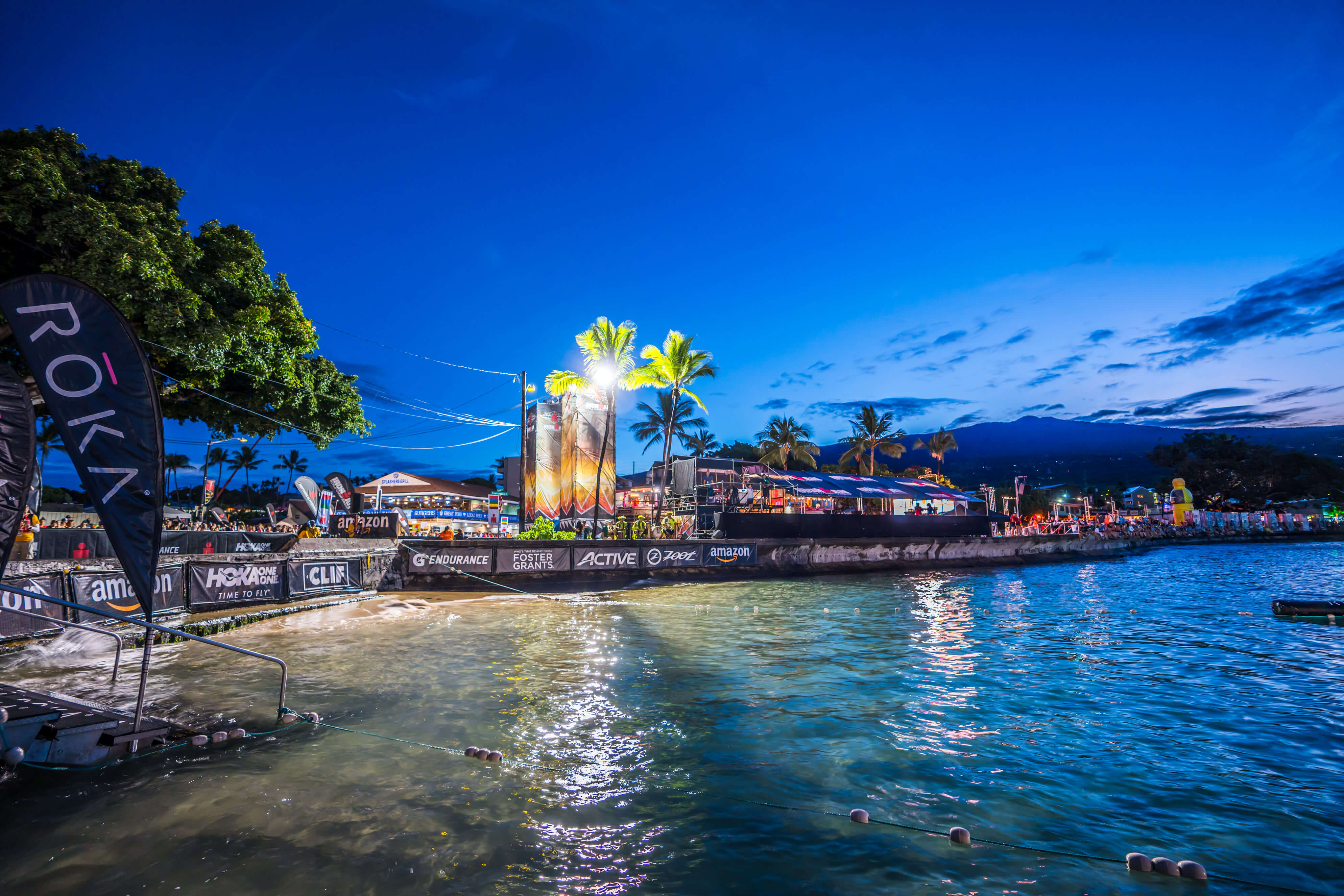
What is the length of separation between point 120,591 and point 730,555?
21830 millimetres

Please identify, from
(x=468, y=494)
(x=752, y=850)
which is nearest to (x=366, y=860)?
(x=752, y=850)

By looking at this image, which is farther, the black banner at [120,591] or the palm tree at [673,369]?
the palm tree at [673,369]

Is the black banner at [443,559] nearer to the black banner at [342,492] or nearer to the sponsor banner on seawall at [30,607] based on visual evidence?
the black banner at [342,492]

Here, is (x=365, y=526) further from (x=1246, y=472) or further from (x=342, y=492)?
(x=1246, y=472)

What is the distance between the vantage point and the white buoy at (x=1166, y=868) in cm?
389

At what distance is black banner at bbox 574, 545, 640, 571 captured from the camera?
2480 centimetres

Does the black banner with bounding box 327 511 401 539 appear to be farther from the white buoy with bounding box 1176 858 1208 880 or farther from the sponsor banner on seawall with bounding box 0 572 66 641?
the white buoy with bounding box 1176 858 1208 880

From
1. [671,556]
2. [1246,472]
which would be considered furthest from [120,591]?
[1246,472]

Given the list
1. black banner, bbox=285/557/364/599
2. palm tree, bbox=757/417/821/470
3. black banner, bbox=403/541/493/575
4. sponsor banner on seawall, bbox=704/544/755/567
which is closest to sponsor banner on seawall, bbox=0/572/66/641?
black banner, bbox=285/557/364/599

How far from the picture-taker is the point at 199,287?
1788cm

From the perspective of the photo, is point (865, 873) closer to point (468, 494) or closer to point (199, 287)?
point (199, 287)

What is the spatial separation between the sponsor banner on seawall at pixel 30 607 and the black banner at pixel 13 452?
6.10 meters

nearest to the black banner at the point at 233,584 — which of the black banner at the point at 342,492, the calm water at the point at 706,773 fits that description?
the calm water at the point at 706,773

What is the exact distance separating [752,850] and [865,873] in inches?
29.4
